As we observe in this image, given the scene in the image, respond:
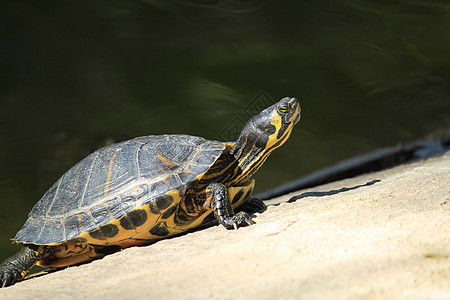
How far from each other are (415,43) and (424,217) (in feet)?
17.9

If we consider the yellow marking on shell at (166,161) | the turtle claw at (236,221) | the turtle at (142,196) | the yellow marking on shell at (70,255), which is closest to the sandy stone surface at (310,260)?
the turtle claw at (236,221)

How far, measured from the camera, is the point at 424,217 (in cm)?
187

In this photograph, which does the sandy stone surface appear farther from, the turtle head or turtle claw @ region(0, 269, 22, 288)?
the turtle head

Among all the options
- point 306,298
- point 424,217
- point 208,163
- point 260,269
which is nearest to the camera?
point 306,298

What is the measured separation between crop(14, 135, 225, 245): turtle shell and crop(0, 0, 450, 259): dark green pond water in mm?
2623

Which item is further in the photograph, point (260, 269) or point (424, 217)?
point (424, 217)

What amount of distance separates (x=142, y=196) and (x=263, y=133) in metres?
1.18

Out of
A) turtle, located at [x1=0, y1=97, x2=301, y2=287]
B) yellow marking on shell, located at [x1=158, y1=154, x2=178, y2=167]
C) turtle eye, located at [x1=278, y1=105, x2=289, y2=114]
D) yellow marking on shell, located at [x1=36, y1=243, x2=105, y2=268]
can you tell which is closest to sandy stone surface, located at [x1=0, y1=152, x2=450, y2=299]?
turtle, located at [x1=0, y1=97, x2=301, y2=287]

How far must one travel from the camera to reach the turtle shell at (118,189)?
270cm

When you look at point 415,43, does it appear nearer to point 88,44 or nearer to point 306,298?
point 88,44

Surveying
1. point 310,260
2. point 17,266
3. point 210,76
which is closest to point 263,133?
point 310,260

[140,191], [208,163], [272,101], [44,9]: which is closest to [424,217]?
[208,163]

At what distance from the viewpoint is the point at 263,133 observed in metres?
3.16

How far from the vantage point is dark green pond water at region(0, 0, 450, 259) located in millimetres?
5160
